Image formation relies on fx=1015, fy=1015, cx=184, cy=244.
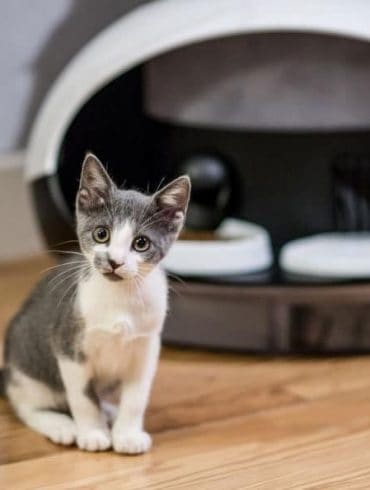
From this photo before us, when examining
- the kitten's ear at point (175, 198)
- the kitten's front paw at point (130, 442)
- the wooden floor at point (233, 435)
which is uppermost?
the kitten's ear at point (175, 198)

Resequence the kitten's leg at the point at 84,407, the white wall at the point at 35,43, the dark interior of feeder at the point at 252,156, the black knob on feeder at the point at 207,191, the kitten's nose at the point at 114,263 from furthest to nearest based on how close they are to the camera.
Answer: the white wall at the point at 35,43, the dark interior of feeder at the point at 252,156, the black knob on feeder at the point at 207,191, the kitten's leg at the point at 84,407, the kitten's nose at the point at 114,263

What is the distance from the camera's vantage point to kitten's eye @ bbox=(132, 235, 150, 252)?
1314mm

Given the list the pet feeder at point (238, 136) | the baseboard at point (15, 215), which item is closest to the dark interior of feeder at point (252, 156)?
the pet feeder at point (238, 136)

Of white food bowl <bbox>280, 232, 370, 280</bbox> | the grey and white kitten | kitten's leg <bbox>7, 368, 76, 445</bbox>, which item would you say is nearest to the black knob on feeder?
white food bowl <bbox>280, 232, 370, 280</bbox>

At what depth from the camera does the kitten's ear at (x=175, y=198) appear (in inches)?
52.2

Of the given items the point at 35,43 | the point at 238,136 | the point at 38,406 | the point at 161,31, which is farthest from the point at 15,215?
the point at 38,406

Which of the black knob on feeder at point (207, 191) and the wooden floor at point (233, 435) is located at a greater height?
the black knob on feeder at point (207, 191)

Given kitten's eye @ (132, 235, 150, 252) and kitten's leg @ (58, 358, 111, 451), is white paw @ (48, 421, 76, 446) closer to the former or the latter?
kitten's leg @ (58, 358, 111, 451)

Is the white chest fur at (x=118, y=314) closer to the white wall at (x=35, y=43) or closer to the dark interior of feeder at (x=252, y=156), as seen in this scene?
the dark interior of feeder at (x=252, y=156)

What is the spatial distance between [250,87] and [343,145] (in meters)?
0.30

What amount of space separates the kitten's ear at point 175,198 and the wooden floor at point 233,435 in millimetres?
348

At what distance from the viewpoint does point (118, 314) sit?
4.46ft

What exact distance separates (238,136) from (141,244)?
0.93m

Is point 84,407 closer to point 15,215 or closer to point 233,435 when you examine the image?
point 233,435
